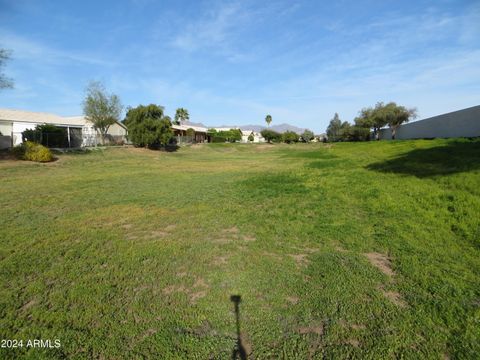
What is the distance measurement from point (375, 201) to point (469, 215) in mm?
2300

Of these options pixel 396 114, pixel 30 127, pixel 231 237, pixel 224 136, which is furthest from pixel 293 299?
pixel 224 136

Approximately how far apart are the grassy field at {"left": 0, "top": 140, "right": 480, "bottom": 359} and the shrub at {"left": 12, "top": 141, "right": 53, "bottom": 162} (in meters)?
13.3

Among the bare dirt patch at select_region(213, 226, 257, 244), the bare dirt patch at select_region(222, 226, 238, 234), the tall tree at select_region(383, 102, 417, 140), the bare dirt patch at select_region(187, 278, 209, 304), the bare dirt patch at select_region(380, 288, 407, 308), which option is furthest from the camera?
the tall tree at select_region(383, 102, 417, 140)

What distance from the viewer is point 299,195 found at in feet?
32.0

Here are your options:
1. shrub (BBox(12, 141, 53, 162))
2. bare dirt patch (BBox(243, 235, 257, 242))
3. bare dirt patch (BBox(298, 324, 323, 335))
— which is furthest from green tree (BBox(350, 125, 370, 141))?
bare dirt patch (BBox(298, 324, 323, 335))

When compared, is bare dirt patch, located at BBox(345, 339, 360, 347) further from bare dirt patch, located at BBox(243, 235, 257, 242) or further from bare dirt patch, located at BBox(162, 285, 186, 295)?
bare dirt patch, located at BBox(243, 235, 257, 242)

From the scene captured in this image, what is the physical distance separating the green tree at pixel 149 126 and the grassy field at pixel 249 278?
2989cm

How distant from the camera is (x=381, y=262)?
14.1 feet

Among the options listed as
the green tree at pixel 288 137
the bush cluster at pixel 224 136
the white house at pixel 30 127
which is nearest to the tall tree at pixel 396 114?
the green tree at pixel 288 137

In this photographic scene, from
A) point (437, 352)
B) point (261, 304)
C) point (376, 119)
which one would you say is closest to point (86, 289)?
point (261, 304)

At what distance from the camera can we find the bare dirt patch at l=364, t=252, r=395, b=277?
402 cm

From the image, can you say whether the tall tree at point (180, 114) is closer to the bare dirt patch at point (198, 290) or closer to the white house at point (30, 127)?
the white house at point (30, 127)

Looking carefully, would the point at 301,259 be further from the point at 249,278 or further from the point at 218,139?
the point at 218,139

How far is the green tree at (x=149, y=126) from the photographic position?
3650 centimetres
